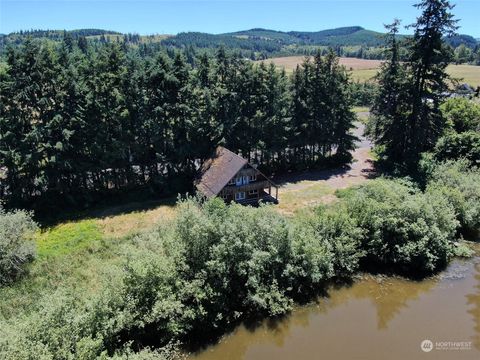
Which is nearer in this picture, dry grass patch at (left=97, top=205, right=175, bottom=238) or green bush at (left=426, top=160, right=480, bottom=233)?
green bush at (left=426, top=160, right=480, bottom=233)

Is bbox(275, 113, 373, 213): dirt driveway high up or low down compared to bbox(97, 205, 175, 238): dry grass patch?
up

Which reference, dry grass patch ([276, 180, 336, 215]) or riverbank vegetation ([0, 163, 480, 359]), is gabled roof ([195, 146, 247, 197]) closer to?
dry grass patch ([276, 180, 336, 215])

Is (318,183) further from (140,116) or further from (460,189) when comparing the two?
(140,116)

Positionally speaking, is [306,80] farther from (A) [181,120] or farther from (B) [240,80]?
(A) [181,120]

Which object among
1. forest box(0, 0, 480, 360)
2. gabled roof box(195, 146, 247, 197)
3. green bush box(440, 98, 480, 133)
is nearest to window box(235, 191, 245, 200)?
gabled roof box(195, 146, 247, 197)

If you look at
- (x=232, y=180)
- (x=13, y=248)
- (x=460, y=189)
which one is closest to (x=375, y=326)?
(x=460, y=189)

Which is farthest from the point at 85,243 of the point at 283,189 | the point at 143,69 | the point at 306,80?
the point at 306,80

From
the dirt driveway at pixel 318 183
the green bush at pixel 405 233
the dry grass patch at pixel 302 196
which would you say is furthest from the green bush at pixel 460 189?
the dry grass patch at pixel 302 196
